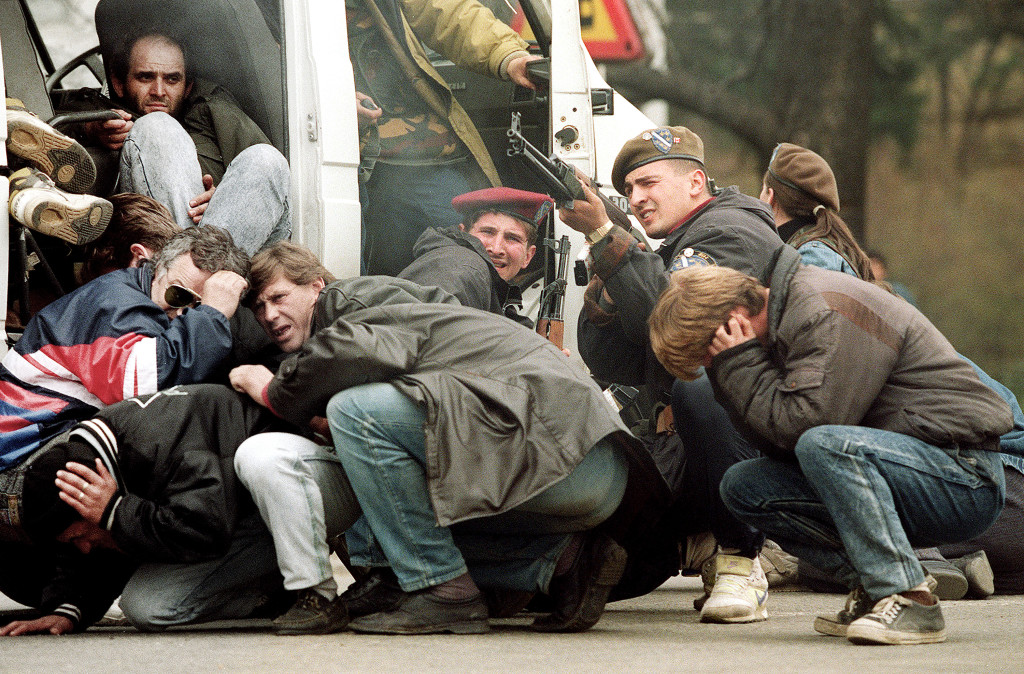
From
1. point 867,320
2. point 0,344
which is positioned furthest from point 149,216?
point 867,320

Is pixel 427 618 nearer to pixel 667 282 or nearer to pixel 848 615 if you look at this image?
pixel 848 615

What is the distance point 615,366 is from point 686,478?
0.55 m

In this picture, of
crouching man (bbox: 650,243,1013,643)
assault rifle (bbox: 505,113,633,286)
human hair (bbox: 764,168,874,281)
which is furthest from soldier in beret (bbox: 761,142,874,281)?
crouching man (bbox: 650,243,1013,643)

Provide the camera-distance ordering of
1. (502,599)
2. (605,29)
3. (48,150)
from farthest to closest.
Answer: (605,29), (48,150), (502,599)

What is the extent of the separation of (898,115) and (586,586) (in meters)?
6.98

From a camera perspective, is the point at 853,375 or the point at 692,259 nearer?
the point at 853,375

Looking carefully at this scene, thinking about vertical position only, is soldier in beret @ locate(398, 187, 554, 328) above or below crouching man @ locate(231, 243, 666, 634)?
above

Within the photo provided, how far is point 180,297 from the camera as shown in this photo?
3.14 m

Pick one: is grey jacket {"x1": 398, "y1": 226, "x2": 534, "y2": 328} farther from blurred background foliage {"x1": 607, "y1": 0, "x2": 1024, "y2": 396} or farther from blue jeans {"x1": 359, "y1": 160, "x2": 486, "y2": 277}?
blurred background foliage {"x1": 607, "y1": 0, "x2": 1024, "y2": 396}

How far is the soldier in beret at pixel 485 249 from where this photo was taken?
370cm

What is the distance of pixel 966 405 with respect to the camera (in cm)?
270

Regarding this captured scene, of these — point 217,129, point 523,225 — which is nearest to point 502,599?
point 523,225

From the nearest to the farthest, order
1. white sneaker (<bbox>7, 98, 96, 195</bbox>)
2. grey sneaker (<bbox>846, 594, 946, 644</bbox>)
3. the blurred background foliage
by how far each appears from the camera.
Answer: grey sneaker (<bbox>846, 594, 946, 644</bbox>) < white sneaker (<bbox>7, 98, 96, 195</bbox>) < the blurred background foliage

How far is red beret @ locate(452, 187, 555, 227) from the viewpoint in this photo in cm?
413
